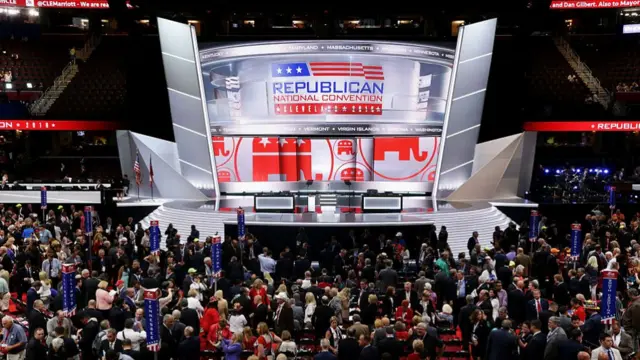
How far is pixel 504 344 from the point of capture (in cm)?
1118

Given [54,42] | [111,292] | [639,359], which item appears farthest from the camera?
[54,42]

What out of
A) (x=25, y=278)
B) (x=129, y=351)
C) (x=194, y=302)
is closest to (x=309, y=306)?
(x=194, y=302)

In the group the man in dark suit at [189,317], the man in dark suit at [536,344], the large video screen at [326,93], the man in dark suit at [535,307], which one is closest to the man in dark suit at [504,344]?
the man in dark suit at [536,344]

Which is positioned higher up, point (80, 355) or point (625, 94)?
point (625, 94)

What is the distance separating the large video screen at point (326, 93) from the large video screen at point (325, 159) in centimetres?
109

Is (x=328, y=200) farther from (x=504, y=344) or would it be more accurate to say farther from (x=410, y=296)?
(x=504, y=344)

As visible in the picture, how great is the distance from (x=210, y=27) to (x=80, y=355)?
23.0m

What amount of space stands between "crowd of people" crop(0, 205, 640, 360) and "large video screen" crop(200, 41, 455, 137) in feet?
36.3

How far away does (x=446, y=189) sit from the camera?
103 ft

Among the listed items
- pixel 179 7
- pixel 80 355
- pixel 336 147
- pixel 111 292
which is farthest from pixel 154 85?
pixel 80 355

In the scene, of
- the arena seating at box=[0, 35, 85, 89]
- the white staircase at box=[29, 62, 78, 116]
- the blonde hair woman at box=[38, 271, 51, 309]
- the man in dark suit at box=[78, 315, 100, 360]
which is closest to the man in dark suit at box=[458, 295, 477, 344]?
the man in dark suit at box=[78, 315, 100, 360]

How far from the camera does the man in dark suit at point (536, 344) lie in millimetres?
11094

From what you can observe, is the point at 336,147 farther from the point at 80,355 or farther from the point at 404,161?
the point at 80,355

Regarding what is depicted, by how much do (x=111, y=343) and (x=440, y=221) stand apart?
15977mm
